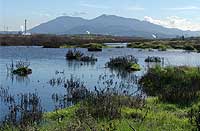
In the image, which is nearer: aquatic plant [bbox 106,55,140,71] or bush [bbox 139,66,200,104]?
bush [bbox 139,66,200,104]

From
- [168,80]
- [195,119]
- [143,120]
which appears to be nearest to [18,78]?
[168,80]

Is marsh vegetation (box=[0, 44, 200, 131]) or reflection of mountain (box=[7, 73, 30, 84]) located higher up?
marsh vegetation (box=[0, 44, 200, 131])

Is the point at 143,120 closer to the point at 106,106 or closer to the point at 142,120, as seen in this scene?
the point at 142,120

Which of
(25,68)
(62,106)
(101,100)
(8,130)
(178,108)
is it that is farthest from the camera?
(25,68)

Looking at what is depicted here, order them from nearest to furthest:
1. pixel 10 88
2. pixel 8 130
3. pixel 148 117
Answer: pixel 8 130
pixel 148 117
pixel 10 88

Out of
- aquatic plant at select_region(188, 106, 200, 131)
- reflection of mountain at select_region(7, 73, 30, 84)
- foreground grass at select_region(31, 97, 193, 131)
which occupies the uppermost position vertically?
aquatic plant at select_region(188, 106, 200, 131)

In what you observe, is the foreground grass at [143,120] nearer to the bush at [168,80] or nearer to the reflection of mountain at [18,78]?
the bush at [168,80]

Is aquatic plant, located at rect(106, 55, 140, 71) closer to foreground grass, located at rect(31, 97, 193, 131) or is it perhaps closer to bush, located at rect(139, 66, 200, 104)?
bush, located at rect(139, 66, 200, 104)

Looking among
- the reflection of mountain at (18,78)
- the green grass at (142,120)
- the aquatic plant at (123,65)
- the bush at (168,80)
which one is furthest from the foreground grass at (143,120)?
the aquatic plant at (123,65)

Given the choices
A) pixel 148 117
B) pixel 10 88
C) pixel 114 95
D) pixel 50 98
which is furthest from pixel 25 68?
pixel 148 117

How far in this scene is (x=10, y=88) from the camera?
26.0 m

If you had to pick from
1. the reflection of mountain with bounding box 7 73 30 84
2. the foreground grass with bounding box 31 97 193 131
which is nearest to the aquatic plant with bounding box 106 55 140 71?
the reflection of mountain with bounding box 7 73 30 84

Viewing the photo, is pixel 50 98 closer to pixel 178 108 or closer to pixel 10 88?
pixel 10 88

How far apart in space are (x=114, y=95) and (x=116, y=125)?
4137mm
